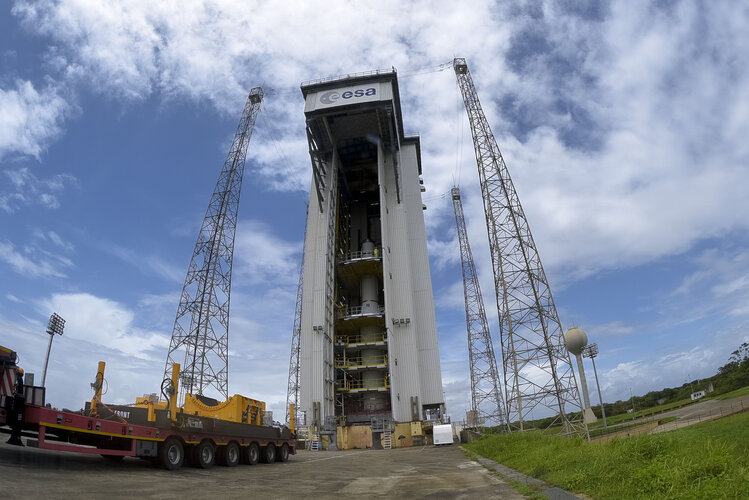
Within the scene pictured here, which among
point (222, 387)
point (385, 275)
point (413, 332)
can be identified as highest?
point (385, 275)

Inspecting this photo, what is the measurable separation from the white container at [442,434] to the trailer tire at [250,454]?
72.3 ft

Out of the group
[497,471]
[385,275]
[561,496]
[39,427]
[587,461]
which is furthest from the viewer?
[385,275]

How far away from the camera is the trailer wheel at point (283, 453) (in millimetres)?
22203

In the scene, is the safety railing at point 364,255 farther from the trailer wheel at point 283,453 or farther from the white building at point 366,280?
the trailer wheel at point 283,453

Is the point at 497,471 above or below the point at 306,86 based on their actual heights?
below

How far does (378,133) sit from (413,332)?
2242 centimetres

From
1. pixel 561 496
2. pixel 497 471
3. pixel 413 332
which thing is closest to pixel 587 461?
pixel 561 496

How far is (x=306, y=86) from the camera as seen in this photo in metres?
49.0

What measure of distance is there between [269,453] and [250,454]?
1.86m

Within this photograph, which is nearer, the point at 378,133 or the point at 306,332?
the point at 306,332

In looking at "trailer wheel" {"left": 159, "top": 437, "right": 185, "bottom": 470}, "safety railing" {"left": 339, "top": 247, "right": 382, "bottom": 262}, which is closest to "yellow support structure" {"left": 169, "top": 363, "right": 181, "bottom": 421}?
"trailer wheel" {"left": 159, "top": 437, "right": 185, "bottom": 470}

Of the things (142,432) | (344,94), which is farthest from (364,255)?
(142,432)

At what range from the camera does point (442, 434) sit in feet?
126

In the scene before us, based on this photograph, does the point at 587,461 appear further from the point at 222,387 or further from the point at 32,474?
the point at 222,387
